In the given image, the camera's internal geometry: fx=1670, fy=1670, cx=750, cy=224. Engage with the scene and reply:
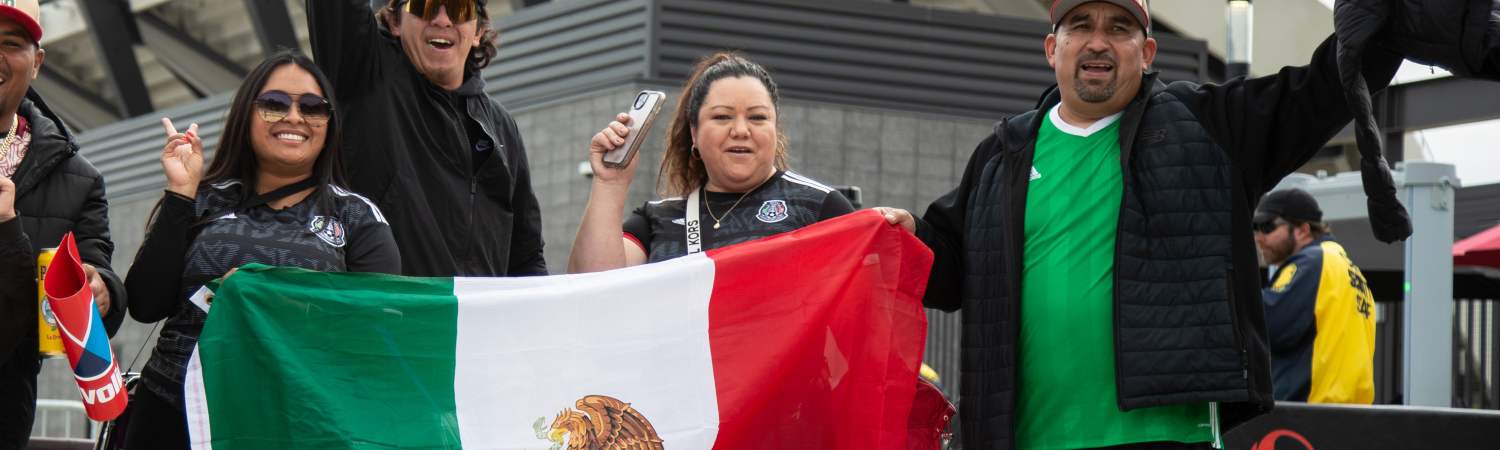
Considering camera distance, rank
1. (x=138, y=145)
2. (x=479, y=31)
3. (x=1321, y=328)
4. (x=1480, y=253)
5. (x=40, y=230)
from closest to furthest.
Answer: (x=40, y=230) → (x=479, y=31) → (x=1321, y=328) → (x=1480, y=253) → (x=138, y=145)

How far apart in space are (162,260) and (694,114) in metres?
1.56

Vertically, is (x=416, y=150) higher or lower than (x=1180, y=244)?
higher

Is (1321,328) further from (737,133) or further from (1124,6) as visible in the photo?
(737,133)

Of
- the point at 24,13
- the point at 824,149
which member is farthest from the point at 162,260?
the point at 824,149

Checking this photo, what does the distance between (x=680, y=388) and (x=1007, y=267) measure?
0.93 m

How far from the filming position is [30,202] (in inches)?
176

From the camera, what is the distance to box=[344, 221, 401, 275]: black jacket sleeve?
4.43m

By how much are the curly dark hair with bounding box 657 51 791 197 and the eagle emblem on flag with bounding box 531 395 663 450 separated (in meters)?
0.82

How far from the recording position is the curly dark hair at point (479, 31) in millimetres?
5047

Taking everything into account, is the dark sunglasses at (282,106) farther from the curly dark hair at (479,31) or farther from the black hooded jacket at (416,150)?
the curly dark hair at (479,31)

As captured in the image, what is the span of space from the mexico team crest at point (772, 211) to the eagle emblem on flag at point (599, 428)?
0.69 metres

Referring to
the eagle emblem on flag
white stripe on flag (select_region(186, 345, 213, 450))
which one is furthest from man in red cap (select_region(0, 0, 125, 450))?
the eagle emblem on flag

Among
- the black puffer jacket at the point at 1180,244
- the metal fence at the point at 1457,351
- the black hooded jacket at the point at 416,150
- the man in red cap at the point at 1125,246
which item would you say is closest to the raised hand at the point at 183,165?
the black hooded jacket at the point at 416,150

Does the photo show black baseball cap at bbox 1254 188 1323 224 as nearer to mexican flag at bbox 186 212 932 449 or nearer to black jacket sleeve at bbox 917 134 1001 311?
black jacket sleeve at bbox 917 134 1001 311
